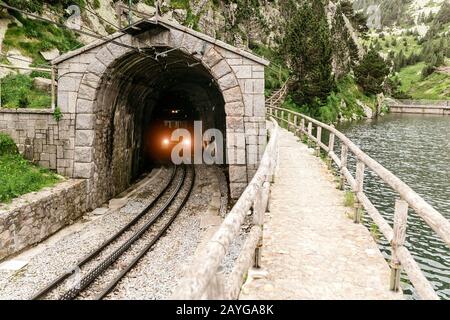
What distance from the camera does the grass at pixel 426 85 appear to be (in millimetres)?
79188

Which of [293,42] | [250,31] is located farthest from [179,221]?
[250,31]

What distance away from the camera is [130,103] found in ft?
63.5

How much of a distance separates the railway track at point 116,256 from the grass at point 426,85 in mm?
74042

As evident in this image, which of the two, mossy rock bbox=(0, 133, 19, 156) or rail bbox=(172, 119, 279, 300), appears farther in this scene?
mossy rock bbox=(0, 133, 19, 156)

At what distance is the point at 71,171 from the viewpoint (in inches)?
603

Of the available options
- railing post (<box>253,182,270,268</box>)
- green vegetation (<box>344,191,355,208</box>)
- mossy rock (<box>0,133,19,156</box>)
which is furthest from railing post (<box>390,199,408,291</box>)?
mossy rock (<box>0,133,19,156</box>)

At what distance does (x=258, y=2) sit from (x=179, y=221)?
45.8 m

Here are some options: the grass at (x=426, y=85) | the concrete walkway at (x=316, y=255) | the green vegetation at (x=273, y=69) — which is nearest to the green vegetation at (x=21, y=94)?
the concrete walkway at (x=316, y=255)

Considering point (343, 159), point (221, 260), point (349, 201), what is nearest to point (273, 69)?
point (343, 159)

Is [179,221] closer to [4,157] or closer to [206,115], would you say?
[4,157]

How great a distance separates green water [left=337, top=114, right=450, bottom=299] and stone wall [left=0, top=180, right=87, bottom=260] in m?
10.0

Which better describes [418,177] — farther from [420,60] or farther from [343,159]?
[420,60]

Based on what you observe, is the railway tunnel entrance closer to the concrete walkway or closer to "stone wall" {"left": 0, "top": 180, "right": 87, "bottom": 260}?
"stone wall" {"left": 0, "top": 180, "right": 87, "bottom": 260}

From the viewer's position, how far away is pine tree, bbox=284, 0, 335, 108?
4262 cm
